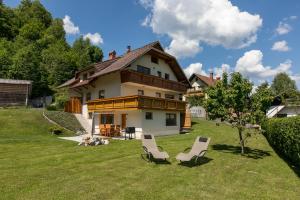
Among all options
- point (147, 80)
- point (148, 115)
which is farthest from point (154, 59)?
point (148, 115)

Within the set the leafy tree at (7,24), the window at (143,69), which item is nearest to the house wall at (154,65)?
the window at (143,69)

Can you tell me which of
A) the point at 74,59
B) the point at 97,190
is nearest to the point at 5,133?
the point at 97,190

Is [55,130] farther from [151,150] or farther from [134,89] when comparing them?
[151,150]

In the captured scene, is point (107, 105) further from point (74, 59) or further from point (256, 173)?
point (74, 59)

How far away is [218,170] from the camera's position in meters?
9.77

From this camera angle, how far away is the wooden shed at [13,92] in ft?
109

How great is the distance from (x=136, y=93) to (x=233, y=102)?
14.4 metres

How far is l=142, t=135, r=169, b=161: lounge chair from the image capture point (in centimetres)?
1069

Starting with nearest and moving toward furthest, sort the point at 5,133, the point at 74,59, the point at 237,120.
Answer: the point at 237,120 → the point at 5,133 → the point at 74,59

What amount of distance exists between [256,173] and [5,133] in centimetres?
1973

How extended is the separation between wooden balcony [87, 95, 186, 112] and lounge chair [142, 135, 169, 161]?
834 cm

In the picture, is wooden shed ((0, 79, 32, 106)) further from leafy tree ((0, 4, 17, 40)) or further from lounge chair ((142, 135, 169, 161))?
leafy tree ((0, 4, 17, 40))

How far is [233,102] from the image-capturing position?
13.2 meters

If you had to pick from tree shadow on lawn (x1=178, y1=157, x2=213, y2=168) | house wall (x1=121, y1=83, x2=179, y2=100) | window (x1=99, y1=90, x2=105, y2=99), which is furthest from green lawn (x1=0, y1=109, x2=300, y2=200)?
window (x1=99, y1=90, x2=105, y2=99)
